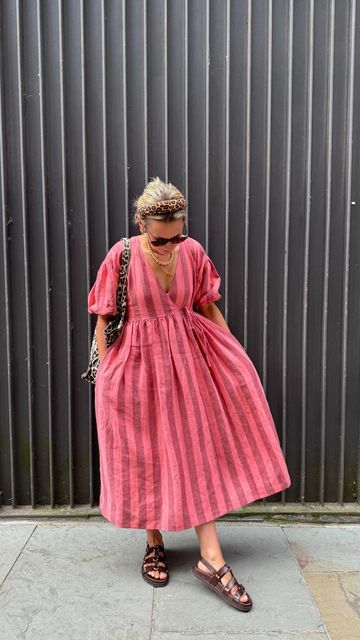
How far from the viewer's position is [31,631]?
2.39m

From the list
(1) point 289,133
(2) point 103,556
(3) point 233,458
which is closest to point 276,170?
(1) point 289,133

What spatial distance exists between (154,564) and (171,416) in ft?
2.44

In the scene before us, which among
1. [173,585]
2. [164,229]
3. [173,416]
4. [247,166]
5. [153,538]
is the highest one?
[247,166]

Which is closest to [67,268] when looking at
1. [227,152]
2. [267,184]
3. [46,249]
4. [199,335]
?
[46,249]

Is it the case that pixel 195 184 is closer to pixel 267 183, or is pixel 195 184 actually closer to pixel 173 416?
pixel 267 183

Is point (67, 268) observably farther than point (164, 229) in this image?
Yes

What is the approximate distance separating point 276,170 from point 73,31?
1378 millimetres

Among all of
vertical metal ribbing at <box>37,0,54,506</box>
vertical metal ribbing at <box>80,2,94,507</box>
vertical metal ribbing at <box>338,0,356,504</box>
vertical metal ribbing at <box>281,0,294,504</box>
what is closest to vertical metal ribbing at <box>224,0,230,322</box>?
vertical metal ribbing at <box>281,0,294,504</box>

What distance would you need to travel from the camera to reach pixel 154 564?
279cm

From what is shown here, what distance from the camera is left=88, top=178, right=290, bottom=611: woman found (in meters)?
2.67

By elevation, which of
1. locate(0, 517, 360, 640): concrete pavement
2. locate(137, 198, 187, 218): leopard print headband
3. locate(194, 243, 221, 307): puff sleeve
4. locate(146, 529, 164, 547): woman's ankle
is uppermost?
locate(137, 198, 187, 218): leopard print headband

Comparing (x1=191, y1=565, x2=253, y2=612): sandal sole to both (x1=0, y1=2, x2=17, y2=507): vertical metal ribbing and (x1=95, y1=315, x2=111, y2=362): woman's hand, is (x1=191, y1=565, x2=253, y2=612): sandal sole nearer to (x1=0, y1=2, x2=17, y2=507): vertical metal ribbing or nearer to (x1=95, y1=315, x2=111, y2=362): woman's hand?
(x1=95, y1=315, x2=111, y2=362): woman's hand

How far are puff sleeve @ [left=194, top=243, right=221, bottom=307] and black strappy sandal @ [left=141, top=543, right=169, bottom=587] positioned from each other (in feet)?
4.06

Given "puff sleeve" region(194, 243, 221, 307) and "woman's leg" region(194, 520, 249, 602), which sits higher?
"puff sleeve" region(194, 243, 221, 307)
